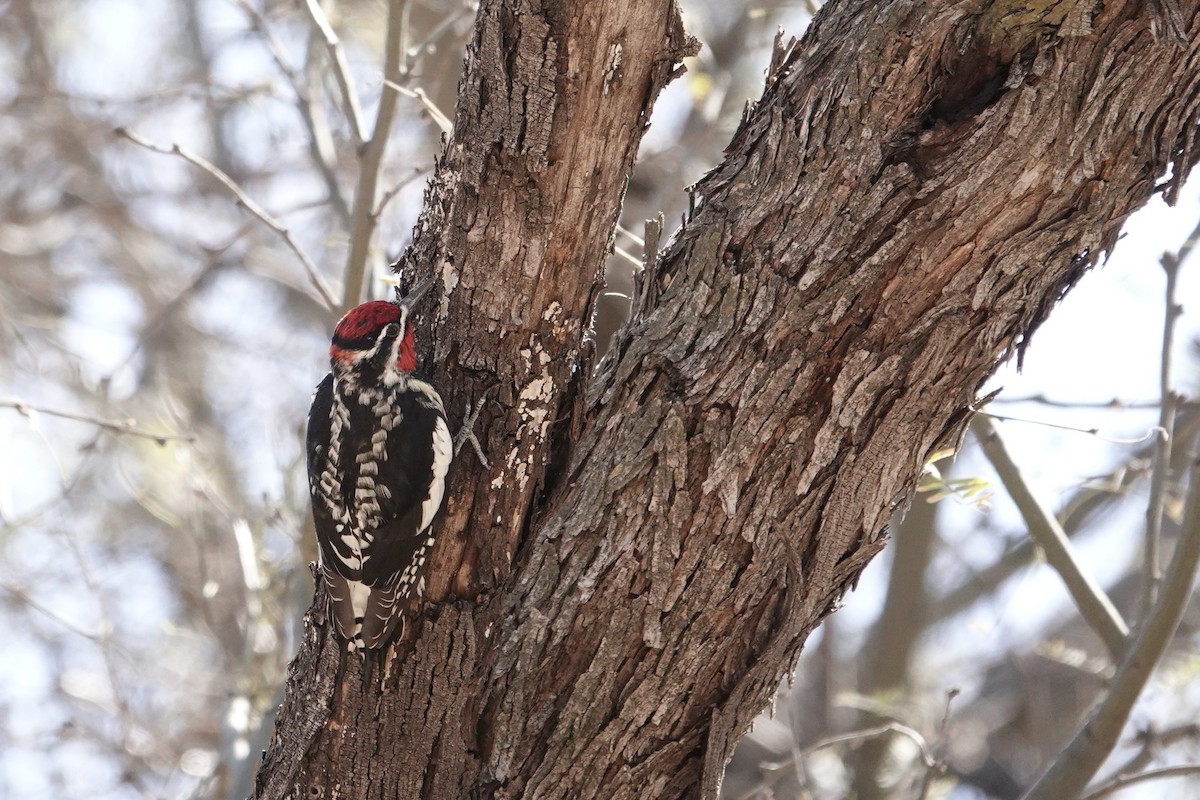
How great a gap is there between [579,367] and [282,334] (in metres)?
8.77

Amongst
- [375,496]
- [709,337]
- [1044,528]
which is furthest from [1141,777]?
[375,496]

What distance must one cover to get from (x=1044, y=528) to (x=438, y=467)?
2309 millimetres

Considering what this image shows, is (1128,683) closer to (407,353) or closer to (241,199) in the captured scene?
(407,353)

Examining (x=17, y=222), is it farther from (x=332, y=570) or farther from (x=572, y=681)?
(x=572, y=681)

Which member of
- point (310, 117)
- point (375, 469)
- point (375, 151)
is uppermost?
point (310, 117)

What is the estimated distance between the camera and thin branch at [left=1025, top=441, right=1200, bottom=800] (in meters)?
3.63

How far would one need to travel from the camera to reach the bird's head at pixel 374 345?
3.58 m

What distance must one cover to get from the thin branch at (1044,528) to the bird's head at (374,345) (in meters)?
2.04

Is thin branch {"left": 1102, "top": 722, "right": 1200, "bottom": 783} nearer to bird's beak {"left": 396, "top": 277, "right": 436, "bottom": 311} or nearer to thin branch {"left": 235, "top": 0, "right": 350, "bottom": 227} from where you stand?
bird's beak {"left": 396, "top": 277, "right": 436, "bottom": 311}

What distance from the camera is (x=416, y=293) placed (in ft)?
10.5

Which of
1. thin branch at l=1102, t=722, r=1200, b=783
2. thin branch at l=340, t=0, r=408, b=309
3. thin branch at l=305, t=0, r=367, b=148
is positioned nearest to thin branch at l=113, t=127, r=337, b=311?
thin branch at l=340, t=0, r=408, b=309

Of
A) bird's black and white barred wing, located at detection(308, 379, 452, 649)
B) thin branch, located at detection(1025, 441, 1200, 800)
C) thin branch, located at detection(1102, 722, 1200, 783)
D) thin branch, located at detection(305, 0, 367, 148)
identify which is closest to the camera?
bird's black and white barred wing, located at detection(308, 379, 452, 649)

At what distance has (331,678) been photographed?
309 cm

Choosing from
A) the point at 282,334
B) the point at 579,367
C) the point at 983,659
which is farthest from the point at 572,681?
the point at 282,334
